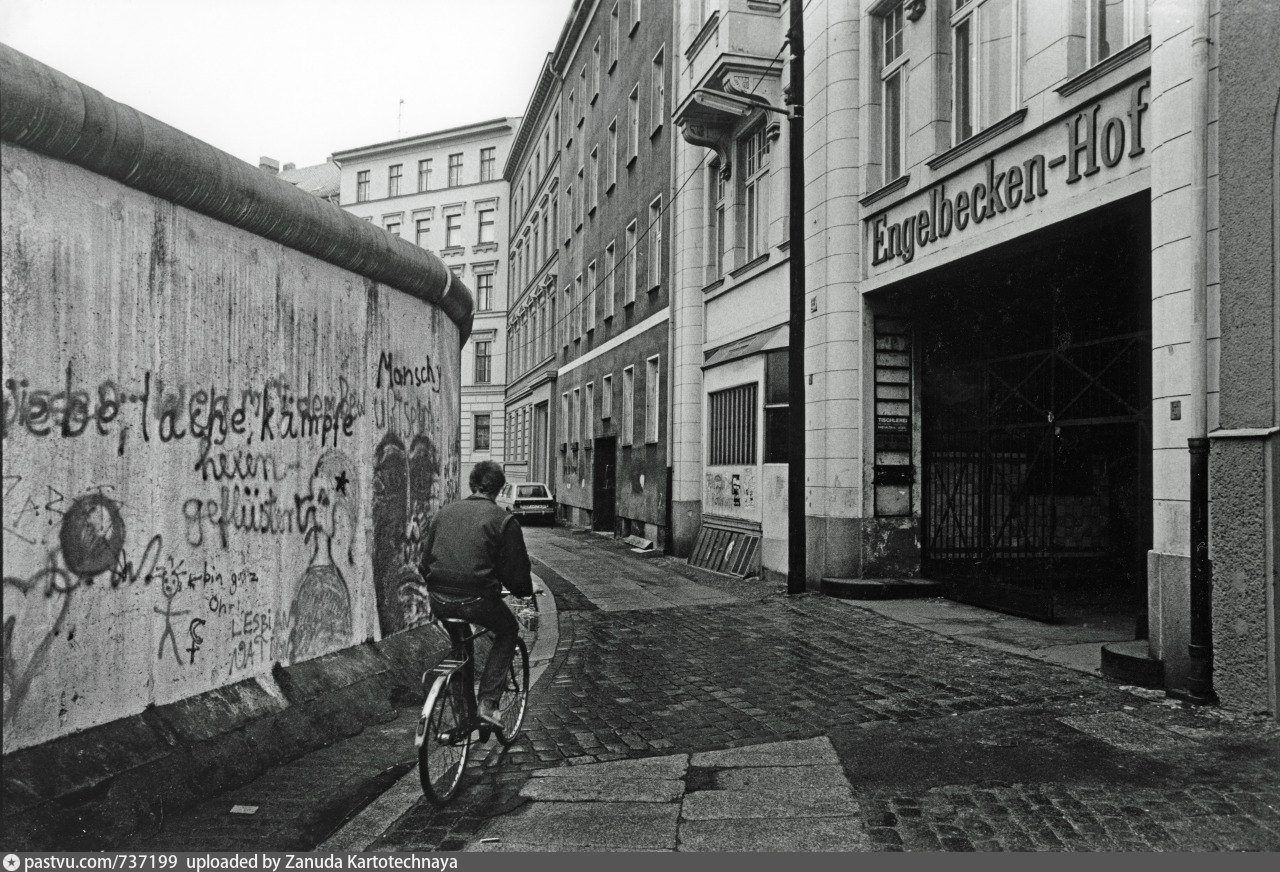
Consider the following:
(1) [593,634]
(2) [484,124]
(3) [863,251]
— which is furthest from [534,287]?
(1) [593,634]

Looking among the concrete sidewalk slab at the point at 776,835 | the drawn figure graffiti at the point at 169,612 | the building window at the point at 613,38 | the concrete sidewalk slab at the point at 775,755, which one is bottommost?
the concrete sidewalk slab at the point at 775,755

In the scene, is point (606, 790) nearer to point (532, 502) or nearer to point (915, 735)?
point (915, 735)

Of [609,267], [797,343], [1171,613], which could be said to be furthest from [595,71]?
[1171,613]

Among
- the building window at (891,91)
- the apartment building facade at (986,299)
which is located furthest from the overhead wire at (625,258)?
the building window at (891,91)

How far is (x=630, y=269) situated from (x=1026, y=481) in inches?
554

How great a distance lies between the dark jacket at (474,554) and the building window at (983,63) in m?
7.53

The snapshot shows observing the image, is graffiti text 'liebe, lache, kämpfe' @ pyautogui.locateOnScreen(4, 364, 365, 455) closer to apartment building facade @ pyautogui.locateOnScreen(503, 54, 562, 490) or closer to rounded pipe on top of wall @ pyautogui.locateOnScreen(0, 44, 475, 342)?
rounded pipe on top of wall @ pyautogui.locateOnScreen(0, 44, 475, 342)

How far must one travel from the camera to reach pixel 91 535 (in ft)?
14.3

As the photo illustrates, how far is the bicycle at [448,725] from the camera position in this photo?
476 cm

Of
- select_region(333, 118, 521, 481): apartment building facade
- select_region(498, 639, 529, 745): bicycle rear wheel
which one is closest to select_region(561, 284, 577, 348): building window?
select_region(333, 118, 521, 481): apartment building facade

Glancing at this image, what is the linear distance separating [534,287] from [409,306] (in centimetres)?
3467

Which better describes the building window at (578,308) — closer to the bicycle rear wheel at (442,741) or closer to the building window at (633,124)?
the building window at (633,124)

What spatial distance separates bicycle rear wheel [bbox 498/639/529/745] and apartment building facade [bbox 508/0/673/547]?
14.0 metres

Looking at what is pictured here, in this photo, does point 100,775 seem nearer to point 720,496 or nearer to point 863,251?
point 863,251
